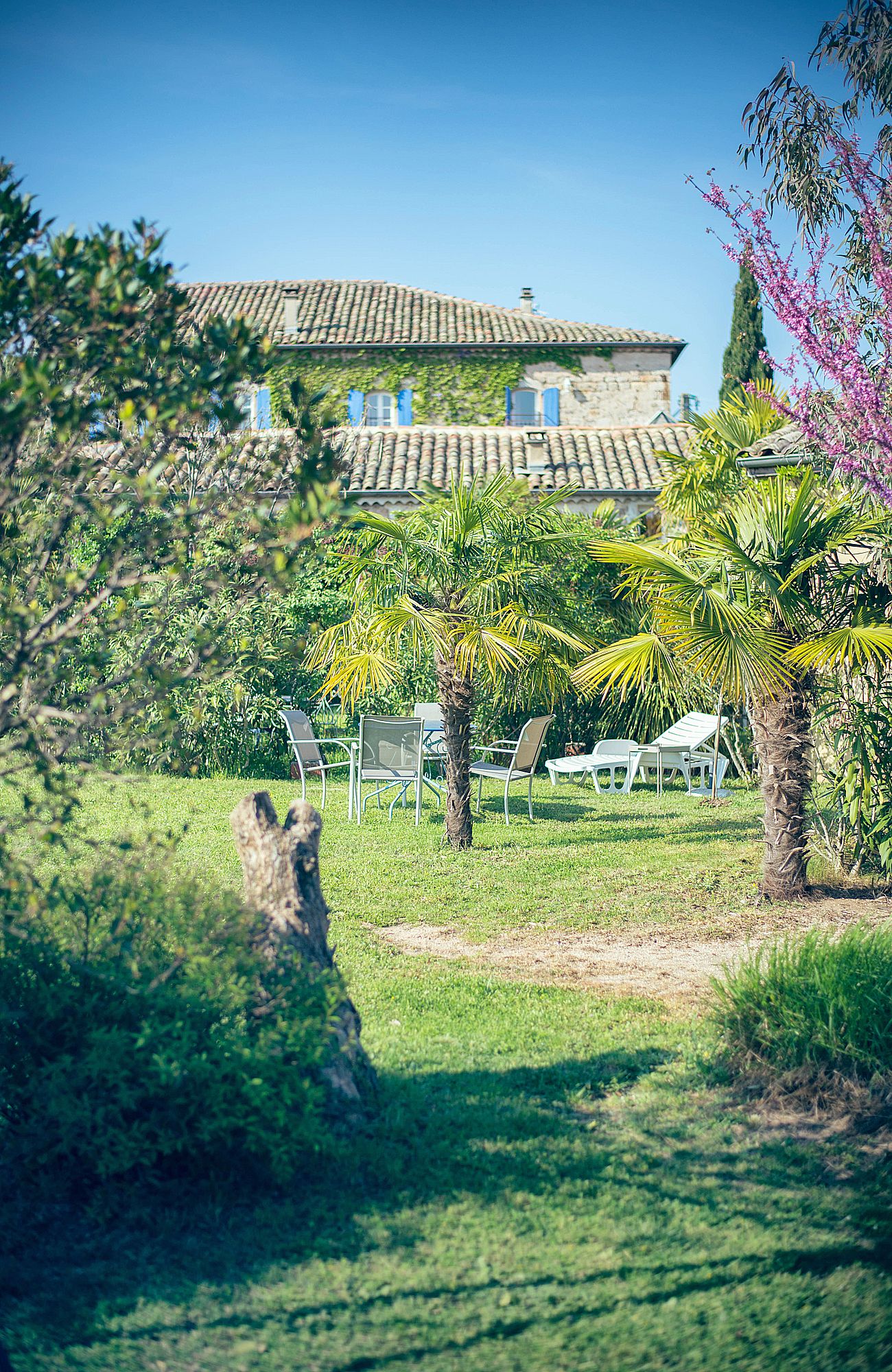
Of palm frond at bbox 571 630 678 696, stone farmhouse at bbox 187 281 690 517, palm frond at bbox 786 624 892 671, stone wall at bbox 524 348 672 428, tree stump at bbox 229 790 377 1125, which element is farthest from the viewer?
A: stone wall at bbox 524 348 672 428

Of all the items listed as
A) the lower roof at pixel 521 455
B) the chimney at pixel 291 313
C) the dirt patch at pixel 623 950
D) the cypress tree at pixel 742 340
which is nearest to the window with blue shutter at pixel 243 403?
the dirt patch at pixel 623 950

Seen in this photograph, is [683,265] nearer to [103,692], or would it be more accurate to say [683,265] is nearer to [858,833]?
[858,833]

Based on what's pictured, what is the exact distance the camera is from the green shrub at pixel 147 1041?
3217 mm

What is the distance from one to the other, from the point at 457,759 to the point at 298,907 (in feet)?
19.7

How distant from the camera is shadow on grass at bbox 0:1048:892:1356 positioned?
2.88 meters

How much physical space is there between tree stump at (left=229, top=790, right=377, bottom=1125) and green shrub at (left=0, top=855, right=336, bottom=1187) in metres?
0.14

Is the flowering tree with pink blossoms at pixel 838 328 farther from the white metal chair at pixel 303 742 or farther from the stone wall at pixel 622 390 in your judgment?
the stone wall at pixel 622 390

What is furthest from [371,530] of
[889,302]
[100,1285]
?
[100,1285]

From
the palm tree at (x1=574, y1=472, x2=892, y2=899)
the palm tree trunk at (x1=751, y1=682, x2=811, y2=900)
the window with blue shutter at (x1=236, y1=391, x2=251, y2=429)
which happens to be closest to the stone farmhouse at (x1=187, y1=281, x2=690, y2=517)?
the palm tree at (x1=574, y1=472, x2=892, y2=899)

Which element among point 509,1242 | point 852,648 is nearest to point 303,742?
point 852,648

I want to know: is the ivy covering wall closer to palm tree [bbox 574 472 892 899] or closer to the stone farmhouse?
the stone farmhouse

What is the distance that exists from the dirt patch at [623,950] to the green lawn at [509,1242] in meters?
0.73

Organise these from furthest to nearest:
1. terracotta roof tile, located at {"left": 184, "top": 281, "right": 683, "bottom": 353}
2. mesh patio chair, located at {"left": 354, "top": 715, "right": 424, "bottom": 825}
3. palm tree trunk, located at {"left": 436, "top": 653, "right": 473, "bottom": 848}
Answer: terracotta roof tile, located at {"left": 184, "top": 281, "right": 683, "bottom": 353}, mesh patio chair, located at {"left": 354, "top": 715, "right": 424, "bottom": 825}, palm tree trunk, located at {"left": 436, "top": 653, "right": 473, "bottom": 848}

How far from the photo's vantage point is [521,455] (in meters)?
21.0
